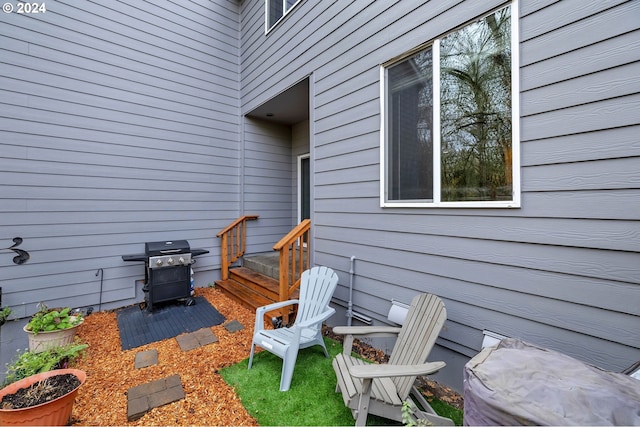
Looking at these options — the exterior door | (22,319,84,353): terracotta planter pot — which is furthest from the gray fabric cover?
the exterior door

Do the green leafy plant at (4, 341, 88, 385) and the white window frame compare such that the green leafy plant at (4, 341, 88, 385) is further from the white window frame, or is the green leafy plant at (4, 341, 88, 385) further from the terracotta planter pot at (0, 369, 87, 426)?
the white window frame

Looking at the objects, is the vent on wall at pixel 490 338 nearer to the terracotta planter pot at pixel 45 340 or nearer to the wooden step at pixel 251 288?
the wooden step at pixel 251 288

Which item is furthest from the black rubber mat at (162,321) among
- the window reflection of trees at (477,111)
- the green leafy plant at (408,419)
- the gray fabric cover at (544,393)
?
the window reflection of trees at (477,111)

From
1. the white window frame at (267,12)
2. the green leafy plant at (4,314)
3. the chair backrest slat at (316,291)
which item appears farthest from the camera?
the white window frame at (267,12)

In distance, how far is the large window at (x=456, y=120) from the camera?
189 cm

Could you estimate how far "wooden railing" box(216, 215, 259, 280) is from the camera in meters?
4.84

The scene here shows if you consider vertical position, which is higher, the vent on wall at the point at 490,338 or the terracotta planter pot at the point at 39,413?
the vent on wall at the point at 490,338

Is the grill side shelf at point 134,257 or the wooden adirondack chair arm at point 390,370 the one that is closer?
the wooden adirondack chair arm at point 390,370

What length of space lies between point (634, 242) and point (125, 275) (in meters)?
5.41

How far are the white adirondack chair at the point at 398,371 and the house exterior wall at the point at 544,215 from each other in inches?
13.9

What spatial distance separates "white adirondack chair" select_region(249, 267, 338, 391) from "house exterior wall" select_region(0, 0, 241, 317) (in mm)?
2715

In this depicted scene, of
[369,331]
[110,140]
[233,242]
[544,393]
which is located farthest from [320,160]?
[110,140]

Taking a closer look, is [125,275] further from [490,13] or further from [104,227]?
[490,13]

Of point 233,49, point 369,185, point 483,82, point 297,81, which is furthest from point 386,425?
point 233,49
